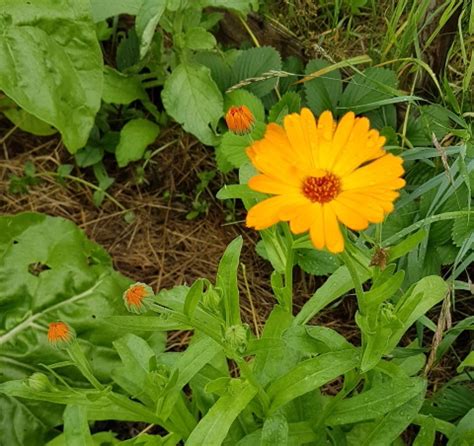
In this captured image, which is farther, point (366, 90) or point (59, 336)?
point (366, 90)

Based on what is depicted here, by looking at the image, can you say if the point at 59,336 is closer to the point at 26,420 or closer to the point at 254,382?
the point at 254,382

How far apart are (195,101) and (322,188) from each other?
970mm

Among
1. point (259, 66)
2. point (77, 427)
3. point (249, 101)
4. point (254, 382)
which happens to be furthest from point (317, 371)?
point (259, 66)

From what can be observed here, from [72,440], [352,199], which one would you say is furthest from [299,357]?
[352,199]

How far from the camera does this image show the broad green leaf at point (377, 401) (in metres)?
1.31

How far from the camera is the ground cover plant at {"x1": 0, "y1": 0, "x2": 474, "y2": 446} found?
3.97ft

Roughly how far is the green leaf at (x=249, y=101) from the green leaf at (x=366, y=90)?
0.19 meters

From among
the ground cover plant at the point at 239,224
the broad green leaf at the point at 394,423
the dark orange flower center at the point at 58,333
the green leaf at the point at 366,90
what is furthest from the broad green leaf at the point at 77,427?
the green leaf at the point at 366,90

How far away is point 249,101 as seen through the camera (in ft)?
6.40

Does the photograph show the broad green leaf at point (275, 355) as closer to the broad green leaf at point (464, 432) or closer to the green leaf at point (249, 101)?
the broad green leaf at point (464, 432)

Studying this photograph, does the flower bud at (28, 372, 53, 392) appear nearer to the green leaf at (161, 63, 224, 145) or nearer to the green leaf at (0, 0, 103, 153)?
the green leaf at (0, 0, 103, 153)

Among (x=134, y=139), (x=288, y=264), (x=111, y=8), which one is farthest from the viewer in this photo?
(x=134, y=139)

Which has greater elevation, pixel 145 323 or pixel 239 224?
pixel 145 323

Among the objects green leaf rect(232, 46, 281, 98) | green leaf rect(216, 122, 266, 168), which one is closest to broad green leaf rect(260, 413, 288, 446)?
green leaf rect(216, 122, 266, 168)
